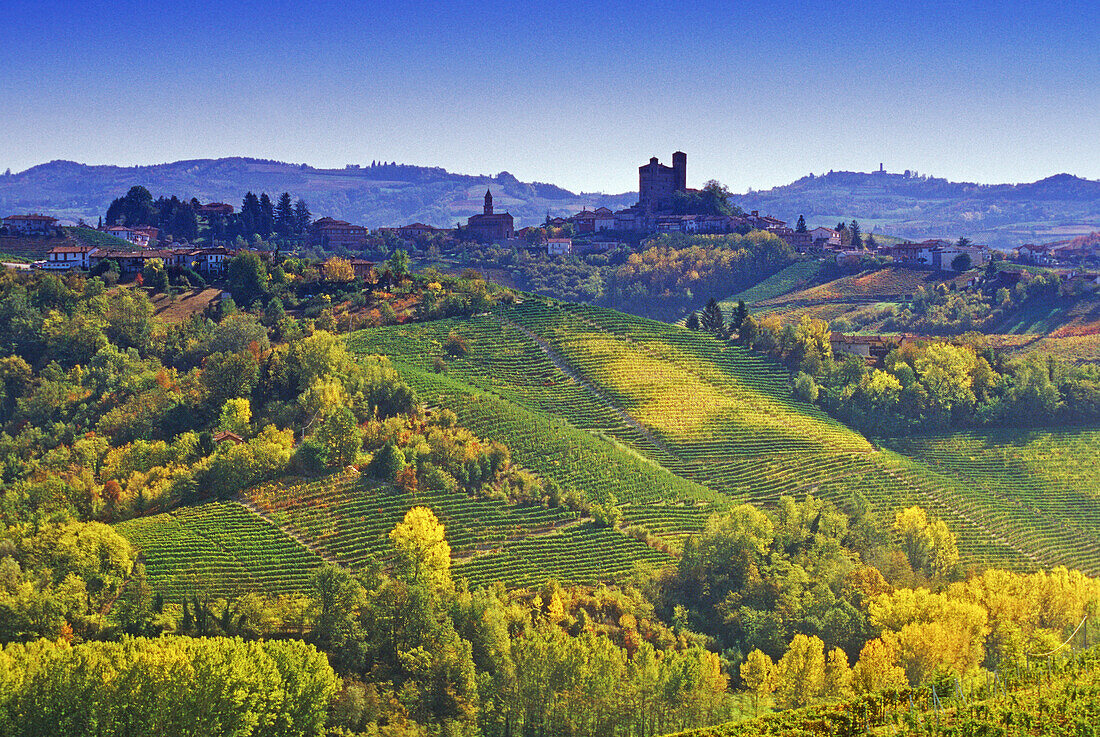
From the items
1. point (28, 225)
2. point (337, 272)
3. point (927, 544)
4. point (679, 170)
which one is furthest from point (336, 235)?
point (927, 544)

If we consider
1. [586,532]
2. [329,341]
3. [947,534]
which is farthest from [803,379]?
[329,341]

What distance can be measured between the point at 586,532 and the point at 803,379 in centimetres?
2664

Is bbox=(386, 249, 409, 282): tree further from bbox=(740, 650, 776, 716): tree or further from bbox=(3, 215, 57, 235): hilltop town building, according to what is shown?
bbox=(740, 650, 776, 716): tree

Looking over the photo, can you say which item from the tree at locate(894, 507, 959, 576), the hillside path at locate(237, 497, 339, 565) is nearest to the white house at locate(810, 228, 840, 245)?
the tree at locate(894, 507, 959, 576)

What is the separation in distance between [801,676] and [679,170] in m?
113

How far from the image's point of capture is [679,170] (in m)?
140

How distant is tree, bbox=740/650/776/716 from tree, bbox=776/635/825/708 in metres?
0.36

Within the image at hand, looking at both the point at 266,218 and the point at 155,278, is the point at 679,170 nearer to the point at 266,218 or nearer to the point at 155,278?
the point at 266,218

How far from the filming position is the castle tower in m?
140

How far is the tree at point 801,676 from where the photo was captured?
3456cm

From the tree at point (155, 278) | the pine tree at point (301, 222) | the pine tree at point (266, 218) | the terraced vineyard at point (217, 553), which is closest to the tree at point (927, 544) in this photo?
the terraced vineyard at point (217, 553)

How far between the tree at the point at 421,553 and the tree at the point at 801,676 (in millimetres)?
13683

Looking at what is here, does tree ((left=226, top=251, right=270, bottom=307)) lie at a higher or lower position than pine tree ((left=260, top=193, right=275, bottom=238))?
lower

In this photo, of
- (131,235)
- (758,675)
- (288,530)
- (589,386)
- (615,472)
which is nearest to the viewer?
(758,675)
